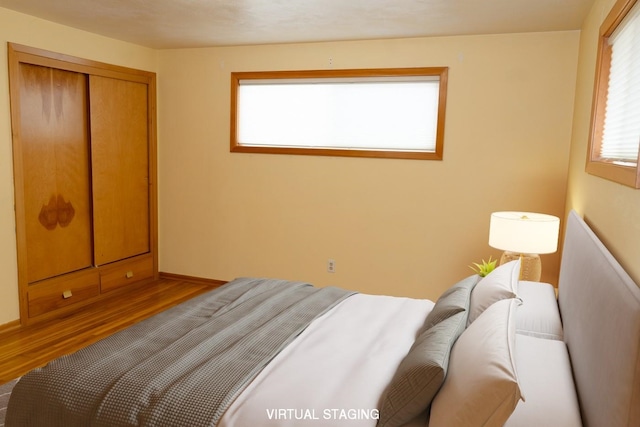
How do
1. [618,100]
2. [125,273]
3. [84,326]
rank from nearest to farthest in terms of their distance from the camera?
[618,100], [84,326], [125,273]

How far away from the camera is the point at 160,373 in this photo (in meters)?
1.90

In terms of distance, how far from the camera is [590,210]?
2.49 metres

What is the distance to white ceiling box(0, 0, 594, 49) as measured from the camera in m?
Result: 3.29

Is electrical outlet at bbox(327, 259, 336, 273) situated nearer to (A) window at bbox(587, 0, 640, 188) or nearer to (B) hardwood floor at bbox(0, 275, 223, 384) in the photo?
(B) hardwood floor at bbox(0, 275, 223, 384)

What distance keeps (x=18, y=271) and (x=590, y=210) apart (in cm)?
387

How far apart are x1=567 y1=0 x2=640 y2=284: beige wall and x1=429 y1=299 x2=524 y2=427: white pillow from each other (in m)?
0.43

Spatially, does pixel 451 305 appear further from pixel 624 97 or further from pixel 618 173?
pixel 624 97

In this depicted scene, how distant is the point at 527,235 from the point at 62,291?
3.62 metres

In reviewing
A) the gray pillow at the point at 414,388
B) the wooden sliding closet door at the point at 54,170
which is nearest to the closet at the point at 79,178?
the wooden sliding closet door at the point at 54,170

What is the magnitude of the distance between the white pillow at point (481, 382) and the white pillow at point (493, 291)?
1.47ft

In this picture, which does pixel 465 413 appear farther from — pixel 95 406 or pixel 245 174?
pixel 245 174

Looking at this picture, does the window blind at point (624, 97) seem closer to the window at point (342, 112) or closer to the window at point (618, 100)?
the window at point (618, 100)

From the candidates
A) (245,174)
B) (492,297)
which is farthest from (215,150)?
(492,297)

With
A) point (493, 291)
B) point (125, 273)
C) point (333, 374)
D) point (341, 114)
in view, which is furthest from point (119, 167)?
point (493, 291)
